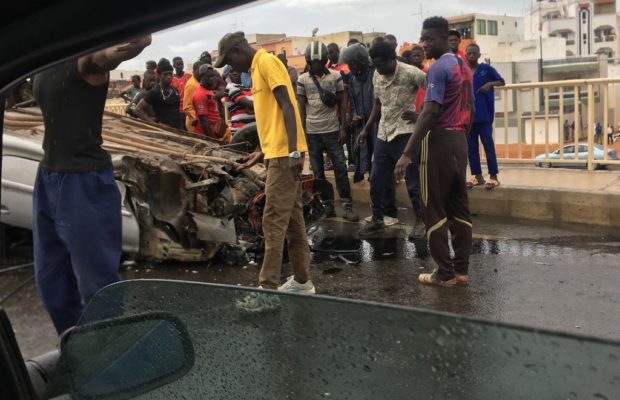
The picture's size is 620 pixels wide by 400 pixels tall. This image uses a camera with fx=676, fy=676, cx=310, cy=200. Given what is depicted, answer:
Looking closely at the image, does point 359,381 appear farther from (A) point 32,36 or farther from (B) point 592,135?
(B) point 592,135

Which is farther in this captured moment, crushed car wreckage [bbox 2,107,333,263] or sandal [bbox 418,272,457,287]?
crushed car wreckage [bbox 2,107,333,263]

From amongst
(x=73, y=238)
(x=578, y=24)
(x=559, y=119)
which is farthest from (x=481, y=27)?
(x=73, y=238)

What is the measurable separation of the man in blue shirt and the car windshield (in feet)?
21.8

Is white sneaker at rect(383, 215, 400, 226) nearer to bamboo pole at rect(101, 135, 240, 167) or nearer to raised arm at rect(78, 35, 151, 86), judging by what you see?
bamboo pole at rect(101, 135, 240, 167)

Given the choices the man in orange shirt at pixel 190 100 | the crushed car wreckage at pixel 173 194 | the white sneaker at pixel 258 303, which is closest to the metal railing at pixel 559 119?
the crushed car wreckage at pixel 173 194

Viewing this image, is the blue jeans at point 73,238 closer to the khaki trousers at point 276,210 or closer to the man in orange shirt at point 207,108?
the khaki trousers at point 276,210

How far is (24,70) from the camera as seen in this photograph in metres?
1.16

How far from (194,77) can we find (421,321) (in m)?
9.01

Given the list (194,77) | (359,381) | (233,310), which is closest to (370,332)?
(359,381)

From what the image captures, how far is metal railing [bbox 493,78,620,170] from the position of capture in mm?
7930

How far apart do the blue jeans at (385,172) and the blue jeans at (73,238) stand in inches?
150

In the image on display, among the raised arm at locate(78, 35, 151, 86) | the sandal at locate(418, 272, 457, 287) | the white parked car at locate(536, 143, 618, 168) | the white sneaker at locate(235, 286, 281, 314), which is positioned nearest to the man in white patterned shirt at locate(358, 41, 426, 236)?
the sandal at locate(418, 272, 457, 287)

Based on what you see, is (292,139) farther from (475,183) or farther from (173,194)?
(475,183)

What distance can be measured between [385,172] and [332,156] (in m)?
1.20
